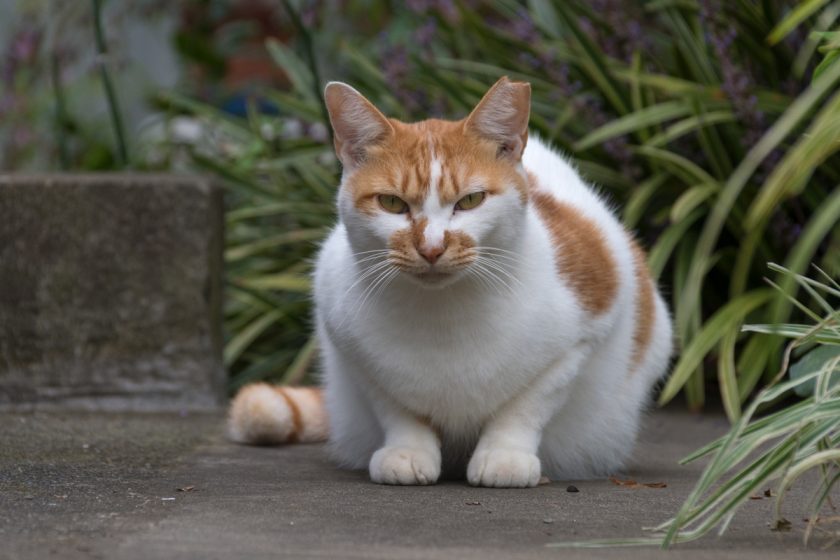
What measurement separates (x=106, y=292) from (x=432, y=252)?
1.68m

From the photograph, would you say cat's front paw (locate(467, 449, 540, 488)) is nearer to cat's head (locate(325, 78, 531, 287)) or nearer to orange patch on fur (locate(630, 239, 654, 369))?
cat's head (locate(325, 78, 531, 287))

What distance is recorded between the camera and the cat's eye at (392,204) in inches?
95.7

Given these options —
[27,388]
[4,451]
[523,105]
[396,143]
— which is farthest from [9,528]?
[27,388]

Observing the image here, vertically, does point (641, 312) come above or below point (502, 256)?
below

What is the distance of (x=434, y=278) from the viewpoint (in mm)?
2387

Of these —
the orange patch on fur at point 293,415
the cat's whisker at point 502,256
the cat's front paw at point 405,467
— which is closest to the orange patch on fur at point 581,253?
the cat's whisker at point 502,256

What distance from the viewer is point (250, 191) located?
4.86 meters

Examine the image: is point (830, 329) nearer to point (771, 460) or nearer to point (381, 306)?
point (771, 460)

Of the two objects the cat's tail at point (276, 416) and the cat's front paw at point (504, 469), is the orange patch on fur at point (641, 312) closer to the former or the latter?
the cat's front paw at point (504, 469)

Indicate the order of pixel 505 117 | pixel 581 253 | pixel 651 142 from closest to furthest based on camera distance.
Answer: pixel 505 117 < pixel 581 253 < pixel 651 142

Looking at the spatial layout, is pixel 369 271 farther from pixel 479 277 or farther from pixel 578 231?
pixel 578 231

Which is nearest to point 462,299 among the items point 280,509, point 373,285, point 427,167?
point 373,285

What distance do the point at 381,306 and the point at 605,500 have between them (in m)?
0.61

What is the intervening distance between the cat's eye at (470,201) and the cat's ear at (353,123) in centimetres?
25
